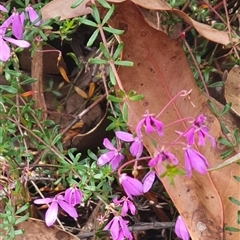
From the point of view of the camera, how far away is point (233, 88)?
4.83 feet

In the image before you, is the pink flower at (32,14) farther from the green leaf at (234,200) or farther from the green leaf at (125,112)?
the green leaf at (234,200)

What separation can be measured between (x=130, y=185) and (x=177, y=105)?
25cm

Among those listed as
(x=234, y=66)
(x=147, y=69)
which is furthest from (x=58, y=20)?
(x=234, y=66)

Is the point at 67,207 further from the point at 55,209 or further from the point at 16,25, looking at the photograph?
the point at 16,25

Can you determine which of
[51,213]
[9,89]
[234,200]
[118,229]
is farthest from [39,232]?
[234,200]

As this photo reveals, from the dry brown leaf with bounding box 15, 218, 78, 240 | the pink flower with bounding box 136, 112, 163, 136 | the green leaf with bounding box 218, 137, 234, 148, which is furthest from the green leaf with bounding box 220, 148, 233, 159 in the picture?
the dry brown leaf with bounding box 15, 218, 78, 240

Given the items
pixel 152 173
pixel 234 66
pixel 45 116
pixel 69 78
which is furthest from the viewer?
pixel 69 78

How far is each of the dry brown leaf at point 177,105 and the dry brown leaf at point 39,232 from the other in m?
0.26

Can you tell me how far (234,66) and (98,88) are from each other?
40cm

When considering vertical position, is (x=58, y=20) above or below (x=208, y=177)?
above

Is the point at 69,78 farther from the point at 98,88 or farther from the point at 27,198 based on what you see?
the point at 27,198

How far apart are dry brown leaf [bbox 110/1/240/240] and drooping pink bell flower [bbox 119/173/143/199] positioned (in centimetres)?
11

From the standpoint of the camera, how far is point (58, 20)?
133cm

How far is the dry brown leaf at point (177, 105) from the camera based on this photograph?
1.29m
